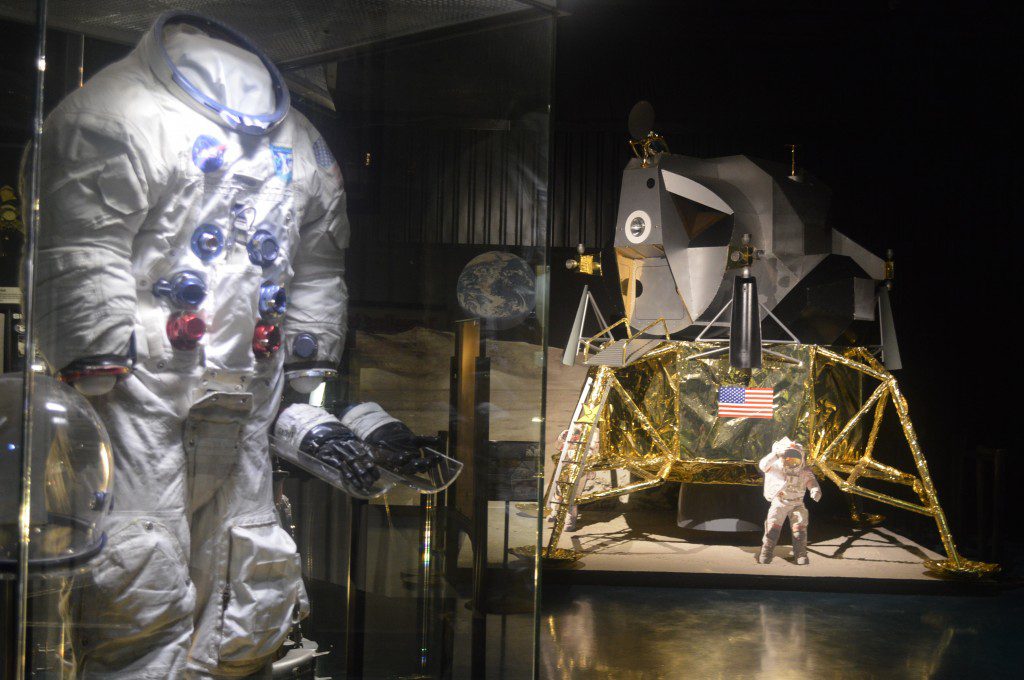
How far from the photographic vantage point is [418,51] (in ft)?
8.09

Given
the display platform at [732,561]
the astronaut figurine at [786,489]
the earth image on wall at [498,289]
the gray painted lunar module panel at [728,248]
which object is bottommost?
the display platform at [732,561]

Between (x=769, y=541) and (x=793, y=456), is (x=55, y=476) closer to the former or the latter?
(x=793, y=456)

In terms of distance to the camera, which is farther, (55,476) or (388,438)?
(388,438)

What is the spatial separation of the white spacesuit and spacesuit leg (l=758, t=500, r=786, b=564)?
335cm

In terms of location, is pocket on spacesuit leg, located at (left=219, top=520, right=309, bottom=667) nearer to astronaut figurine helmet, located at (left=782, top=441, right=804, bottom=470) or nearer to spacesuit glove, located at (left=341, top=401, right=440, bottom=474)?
spacesuit glove, located at (left=341, top=401, right=440, bottom=474)

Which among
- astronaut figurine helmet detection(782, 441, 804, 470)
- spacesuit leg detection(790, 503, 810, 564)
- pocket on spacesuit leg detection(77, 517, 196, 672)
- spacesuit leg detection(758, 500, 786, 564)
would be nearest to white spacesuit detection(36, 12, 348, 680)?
pocket on spacesuit leg detection(77, 517, 196, 672)

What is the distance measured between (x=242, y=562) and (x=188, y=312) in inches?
23.4

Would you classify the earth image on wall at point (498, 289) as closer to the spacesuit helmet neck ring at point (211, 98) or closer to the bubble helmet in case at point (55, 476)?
the spacesuit helmet neck ring at point (211, 98)

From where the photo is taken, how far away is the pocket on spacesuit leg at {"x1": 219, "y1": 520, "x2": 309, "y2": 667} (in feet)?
7.18

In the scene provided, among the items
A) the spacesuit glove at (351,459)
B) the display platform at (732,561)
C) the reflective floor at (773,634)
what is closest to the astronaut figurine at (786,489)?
the display platform at (732,561)

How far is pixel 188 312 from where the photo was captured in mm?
2094

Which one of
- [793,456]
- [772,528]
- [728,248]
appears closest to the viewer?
[793,456]

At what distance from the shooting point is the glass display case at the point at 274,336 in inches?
71.2

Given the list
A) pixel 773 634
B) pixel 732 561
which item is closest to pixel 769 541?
pixel 732 561
